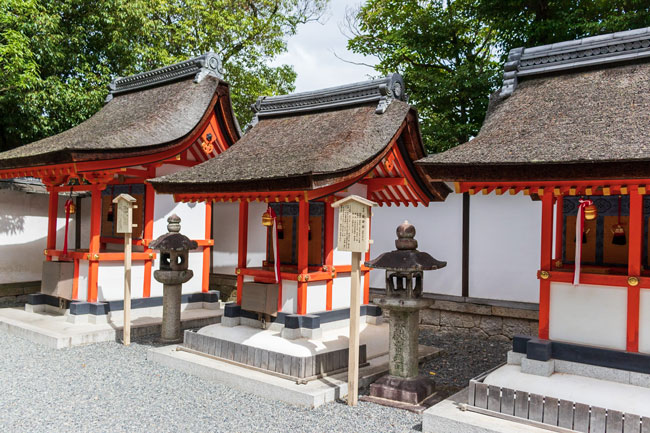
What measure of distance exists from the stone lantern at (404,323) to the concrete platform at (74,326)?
4974 mm

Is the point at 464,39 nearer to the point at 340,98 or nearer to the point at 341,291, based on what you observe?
the point at 340,98

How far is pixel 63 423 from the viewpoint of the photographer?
5.24 metres

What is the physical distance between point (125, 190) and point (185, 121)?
6.26 feet

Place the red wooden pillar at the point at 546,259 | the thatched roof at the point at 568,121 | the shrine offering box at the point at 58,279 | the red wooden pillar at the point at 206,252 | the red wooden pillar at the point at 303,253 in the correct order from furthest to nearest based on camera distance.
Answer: the red wooden pillar at the point at 206,252 < the shrine offering box at the point at 58,279 < the red wooden pillar at the point at 303,253 < the red wooden pillar at the point at 546,259 < the thatched roof at the point at 568,121

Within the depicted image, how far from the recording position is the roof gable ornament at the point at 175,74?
36.4 ft

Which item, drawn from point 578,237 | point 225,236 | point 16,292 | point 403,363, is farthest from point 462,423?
point 16,292

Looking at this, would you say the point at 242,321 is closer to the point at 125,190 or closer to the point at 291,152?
the point at 291,152

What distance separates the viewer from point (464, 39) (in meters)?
17.3

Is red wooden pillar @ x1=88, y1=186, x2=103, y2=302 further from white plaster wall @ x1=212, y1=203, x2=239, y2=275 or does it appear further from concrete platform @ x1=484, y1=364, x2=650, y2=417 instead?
concrete platform @ x1=484, y1=364, x2=650, y2=417

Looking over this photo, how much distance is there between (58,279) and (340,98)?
6502 mm

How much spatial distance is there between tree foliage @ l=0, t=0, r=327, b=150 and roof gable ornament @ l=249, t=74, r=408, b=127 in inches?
179

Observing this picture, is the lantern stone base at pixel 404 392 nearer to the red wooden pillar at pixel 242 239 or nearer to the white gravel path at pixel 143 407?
the white gravel path at pixel 143 407

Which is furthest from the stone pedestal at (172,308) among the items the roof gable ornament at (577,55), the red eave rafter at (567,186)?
the roof gable ornament at (577,55)

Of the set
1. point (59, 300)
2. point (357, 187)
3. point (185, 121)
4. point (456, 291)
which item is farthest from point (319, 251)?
point (59, 300)
